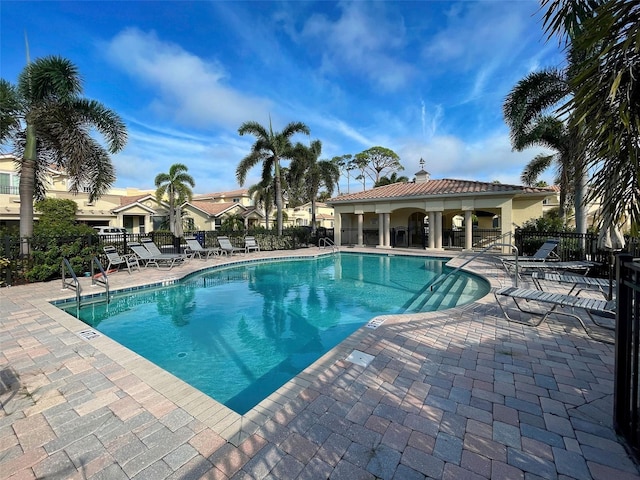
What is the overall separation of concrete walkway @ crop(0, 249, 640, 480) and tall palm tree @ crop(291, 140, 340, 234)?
63.6 feet


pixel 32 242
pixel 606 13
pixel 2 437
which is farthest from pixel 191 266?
pixel 606 13

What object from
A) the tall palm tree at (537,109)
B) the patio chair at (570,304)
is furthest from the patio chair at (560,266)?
the patio chair at (570,304)

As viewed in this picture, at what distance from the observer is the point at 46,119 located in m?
10.2

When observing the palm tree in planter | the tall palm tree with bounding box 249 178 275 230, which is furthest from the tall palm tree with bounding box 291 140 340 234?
the palm tree in planter

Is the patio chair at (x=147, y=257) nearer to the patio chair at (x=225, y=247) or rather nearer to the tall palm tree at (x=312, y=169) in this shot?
the patio chair at (x=225, y=247)

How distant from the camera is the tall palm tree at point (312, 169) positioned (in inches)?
874

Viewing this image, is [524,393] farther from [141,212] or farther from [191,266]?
[141,212]

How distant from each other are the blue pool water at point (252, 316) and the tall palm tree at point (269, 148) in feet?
31.7

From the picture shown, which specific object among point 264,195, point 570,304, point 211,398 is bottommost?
point 211,398

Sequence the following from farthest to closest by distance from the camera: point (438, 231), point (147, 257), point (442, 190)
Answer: point (438, 231) → point (442, 190) → point (147, 257)

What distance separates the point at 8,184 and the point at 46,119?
20372mm

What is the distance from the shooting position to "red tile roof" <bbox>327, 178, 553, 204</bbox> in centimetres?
1777

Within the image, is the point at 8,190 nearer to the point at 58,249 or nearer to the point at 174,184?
the point at 174,184

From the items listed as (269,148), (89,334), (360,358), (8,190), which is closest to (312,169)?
(269,148)
